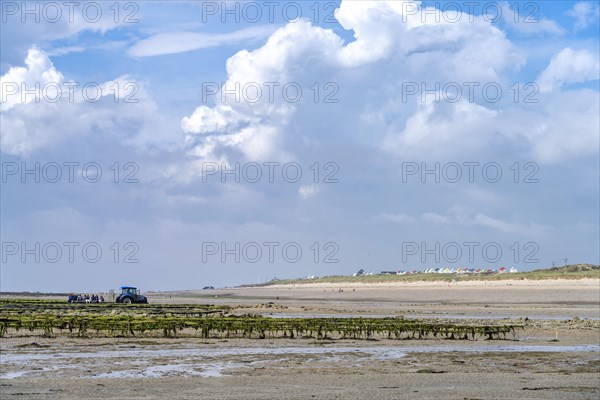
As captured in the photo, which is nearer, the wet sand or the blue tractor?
the wet sand

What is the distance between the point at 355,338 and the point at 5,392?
20.7 m

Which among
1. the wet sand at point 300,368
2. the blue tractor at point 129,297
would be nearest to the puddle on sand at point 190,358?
the wet sand at point 300,368

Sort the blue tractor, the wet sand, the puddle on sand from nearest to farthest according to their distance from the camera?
the wet sand < the puddle on sand < the blue tractor

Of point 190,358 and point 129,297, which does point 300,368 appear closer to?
point 190,358

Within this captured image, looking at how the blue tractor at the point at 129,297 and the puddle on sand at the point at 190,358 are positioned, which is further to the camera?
the blue tractor at the point at 129,297

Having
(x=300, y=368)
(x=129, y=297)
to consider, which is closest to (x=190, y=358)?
(x=300, y=368)

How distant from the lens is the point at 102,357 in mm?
29594

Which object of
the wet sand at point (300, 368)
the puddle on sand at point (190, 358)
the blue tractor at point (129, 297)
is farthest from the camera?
the blue tractor at point (129, 297)

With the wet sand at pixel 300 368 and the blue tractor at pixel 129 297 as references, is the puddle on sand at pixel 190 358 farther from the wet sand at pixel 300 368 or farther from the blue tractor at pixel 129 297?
the blue tractor at pixel 129 297

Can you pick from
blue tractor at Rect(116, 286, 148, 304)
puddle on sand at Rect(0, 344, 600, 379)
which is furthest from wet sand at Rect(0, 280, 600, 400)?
blue tractor at Rect(116, 286, 148, 304)

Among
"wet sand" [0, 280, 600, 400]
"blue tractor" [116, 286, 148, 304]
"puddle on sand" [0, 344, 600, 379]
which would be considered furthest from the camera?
"blue tractor" [116, 286, 148, 304]

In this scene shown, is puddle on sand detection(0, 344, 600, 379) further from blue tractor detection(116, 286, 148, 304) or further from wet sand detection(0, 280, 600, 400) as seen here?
blue tractor detection(116, 286, 148, 304)

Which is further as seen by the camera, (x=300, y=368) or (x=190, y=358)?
(x=190, y=358)

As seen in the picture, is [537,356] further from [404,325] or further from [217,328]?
[217,328]
